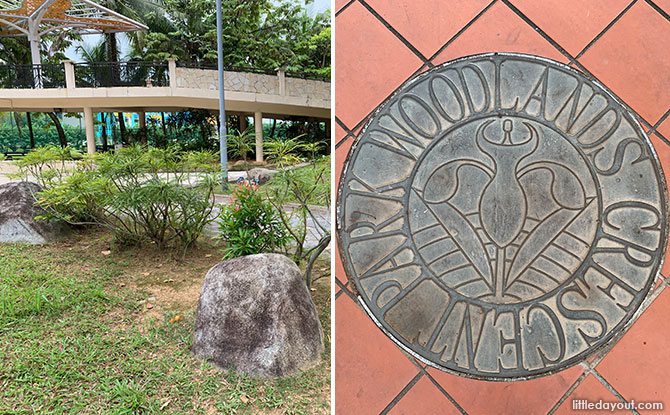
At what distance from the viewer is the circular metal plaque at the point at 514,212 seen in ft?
3.76

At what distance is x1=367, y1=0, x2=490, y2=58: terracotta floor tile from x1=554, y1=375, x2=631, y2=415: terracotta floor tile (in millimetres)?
980

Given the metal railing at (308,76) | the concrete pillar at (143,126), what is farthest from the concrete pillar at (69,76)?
Answer: the metal railing at (308,76)

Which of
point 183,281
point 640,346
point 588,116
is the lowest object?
point 183,281

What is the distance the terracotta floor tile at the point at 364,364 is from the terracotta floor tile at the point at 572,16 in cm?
88

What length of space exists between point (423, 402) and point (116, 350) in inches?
82.4

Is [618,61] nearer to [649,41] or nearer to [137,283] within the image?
[649,41]

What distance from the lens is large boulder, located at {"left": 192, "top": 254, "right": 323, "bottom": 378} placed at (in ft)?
7.92

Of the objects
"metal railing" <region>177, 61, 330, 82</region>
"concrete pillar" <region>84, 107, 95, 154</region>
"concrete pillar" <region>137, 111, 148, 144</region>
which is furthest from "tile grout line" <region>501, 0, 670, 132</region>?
"concrete pillar" <region>137, 111, 148, 144</region>

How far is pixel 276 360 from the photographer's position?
2.39m

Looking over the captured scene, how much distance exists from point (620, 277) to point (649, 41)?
0.61 m

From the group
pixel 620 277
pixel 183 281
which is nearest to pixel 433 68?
pixel 620 277

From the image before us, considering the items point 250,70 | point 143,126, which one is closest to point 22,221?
point 250,70

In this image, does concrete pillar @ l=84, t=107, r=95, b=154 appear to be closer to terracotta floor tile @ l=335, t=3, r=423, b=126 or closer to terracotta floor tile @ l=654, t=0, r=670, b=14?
terracotta floor tile @ l=335, t=3, r=423, b=126

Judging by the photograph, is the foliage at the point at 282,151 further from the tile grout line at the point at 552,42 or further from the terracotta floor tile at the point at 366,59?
the tile grout line at the point at 552,42
